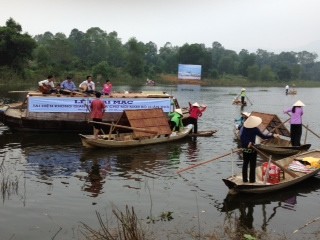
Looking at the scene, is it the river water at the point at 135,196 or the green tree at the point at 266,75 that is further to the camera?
the green tree at the point at 266,75

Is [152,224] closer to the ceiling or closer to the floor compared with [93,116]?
closer to the floor

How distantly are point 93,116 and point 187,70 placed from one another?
96055 millimetres

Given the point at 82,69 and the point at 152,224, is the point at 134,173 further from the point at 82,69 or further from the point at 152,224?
the point at 82,69

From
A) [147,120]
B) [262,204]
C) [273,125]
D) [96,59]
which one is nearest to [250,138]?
[262,204]

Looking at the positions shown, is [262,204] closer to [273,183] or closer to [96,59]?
[273,183]

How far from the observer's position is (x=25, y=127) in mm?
21141

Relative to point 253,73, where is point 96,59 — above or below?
above

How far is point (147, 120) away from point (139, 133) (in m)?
0.81

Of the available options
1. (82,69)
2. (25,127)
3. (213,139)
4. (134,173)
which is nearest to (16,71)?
(82,69)

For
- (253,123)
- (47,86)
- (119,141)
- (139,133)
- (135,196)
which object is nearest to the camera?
(253,123)

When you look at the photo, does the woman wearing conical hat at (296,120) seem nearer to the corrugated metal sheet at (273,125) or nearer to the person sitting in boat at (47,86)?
the corrugated metal sheet at (273,125)

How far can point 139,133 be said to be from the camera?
17984 millimetres

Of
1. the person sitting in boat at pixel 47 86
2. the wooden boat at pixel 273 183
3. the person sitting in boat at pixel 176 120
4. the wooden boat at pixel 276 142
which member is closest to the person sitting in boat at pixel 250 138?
the wooden boat at pixel 273 183

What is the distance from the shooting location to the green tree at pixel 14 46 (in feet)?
208
